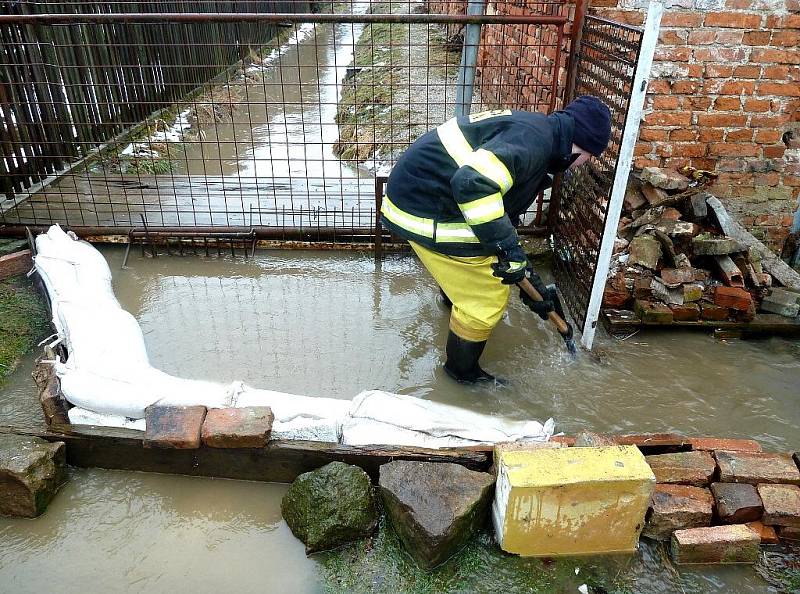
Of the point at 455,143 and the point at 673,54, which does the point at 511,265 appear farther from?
the point at 673,54

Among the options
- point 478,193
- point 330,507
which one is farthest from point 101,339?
point 478,193

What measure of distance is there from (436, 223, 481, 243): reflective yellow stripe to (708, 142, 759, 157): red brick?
2171mm

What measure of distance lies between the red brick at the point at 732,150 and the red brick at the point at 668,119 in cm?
27

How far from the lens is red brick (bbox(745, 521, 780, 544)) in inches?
93.3

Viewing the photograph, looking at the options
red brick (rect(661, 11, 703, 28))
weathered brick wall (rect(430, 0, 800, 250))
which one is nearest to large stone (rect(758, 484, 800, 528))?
weathered brick wall (rect(430, 0, 800, 250))

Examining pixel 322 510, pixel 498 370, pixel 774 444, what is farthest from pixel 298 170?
pixel 774 444

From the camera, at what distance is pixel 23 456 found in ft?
8.07

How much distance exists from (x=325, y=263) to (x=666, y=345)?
2504mm

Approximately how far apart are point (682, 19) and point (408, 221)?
7.38 ft

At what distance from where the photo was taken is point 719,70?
381 cm

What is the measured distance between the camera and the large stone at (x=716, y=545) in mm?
2279

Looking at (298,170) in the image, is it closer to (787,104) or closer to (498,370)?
(498,370)

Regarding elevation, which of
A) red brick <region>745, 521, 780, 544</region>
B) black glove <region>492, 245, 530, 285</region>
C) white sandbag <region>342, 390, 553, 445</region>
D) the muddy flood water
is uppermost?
black glove <region>492, 245, 530, 285</region>

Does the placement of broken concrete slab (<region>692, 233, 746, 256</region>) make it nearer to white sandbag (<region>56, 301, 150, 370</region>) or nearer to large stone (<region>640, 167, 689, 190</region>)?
large stone (<region>640, 167, 689, 190</region>)
